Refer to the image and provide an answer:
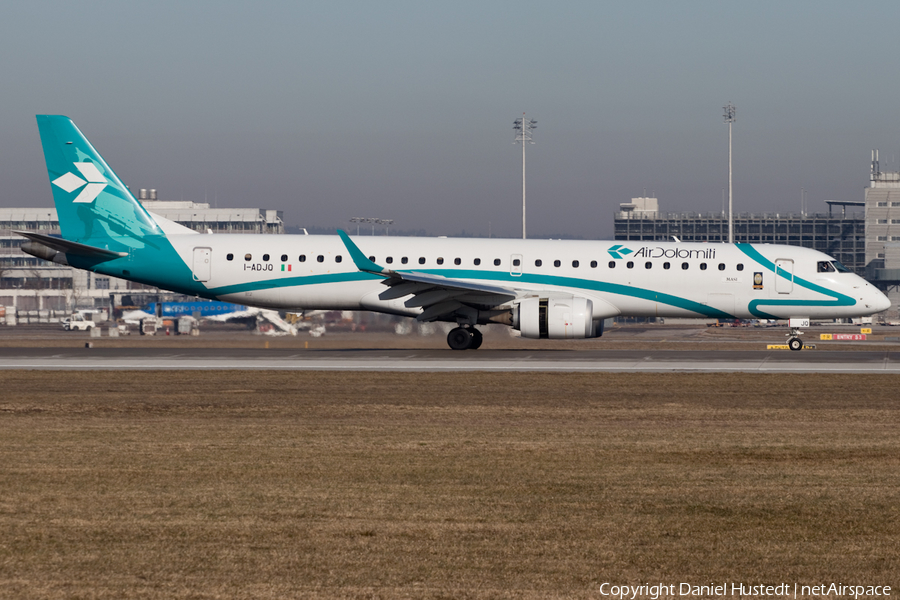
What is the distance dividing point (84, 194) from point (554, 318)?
17185mm

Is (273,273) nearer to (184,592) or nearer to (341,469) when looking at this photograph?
(341,469)

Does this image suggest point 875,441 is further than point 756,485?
Yes

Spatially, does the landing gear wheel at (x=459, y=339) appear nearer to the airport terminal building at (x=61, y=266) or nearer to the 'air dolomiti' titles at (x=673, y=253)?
the 'air dolomiti' titles at (x=673, y=253)

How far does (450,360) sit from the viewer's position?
94.7 ft

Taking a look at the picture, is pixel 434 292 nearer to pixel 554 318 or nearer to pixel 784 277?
pixel 554 318

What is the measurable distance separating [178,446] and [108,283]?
118735mm

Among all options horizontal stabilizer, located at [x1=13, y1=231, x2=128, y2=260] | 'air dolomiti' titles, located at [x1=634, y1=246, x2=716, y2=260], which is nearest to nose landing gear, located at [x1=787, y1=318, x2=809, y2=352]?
'air dolomiti' titles, located at [x1=634, y1=246, x2=716, y2=260]

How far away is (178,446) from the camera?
13.5m

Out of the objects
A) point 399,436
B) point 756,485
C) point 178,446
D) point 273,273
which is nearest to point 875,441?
point 756,485

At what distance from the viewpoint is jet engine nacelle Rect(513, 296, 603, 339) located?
31.1 m

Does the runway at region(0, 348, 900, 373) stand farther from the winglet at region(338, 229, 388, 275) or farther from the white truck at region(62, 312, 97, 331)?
the white truck at region(62, 312, 97, 331)

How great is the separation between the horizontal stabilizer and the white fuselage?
2.24 metres

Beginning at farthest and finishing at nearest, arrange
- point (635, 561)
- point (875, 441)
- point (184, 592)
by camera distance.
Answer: point (875, 441) < point (635, 561) < point (184, 592)

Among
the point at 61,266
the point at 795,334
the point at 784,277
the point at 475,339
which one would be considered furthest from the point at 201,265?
the point at 61,266
